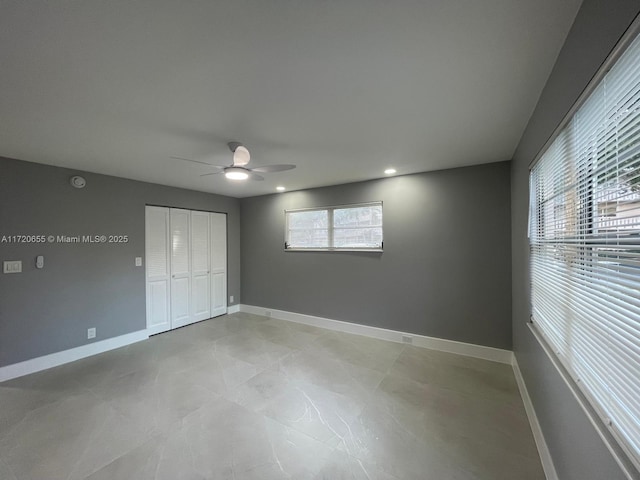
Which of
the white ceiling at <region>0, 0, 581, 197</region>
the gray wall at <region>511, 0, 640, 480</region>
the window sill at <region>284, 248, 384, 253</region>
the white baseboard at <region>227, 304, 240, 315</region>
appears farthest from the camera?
the white baseboard at <region>227, 304, 240, 315</region>

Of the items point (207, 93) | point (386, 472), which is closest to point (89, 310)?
point (207, 93)

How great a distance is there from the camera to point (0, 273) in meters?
2.84

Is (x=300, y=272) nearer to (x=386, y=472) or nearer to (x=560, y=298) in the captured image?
(x=386, y=472)

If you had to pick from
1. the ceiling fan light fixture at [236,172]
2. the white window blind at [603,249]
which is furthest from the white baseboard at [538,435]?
the ceiling fan light fixture at [236,172]

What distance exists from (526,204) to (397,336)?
2.40 m

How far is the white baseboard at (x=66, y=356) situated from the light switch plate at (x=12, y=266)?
106cm

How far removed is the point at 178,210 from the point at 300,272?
8.02 feet

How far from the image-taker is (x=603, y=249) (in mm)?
976

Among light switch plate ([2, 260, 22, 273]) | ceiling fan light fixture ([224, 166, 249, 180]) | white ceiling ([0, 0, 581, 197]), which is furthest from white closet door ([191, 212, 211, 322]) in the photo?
ceiling fan light fixture ([224, 166, 249, 180])

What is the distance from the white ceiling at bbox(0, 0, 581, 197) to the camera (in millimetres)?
1121

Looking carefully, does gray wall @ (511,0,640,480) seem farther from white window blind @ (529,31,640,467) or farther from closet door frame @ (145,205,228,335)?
closet door frame @ (145,205,228,335)

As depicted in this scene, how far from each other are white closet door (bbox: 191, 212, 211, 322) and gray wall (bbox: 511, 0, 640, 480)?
192 inches

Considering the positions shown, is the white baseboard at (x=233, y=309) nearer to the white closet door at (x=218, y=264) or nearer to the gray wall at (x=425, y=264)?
the white closet door at (x=218, y=264)

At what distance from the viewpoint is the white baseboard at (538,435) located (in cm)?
155
